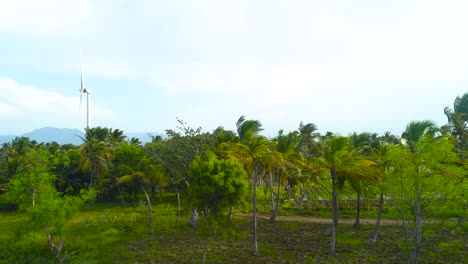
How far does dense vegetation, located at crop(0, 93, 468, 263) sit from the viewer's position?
2294 centimetres

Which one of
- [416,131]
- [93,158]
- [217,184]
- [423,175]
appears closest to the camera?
[423,175]

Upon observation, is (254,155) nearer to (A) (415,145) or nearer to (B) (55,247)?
(A) (415,145)

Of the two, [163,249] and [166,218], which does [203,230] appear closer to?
[163,249]

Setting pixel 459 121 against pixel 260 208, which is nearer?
pixel 459 121

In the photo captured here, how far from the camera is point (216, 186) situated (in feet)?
75.9

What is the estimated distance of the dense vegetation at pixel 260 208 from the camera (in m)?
22.9

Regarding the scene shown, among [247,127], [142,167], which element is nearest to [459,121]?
[247,127]

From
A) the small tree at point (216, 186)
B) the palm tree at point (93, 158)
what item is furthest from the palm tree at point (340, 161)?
the palm tree at point (93, 158)

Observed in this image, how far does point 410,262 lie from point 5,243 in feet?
96.2

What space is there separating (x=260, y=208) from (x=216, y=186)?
2671cm

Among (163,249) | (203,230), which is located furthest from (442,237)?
(163,249)

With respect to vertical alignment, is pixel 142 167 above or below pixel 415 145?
below

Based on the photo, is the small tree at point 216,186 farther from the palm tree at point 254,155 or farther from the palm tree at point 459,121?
the palm tree at point 459,121

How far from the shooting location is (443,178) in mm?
21297
